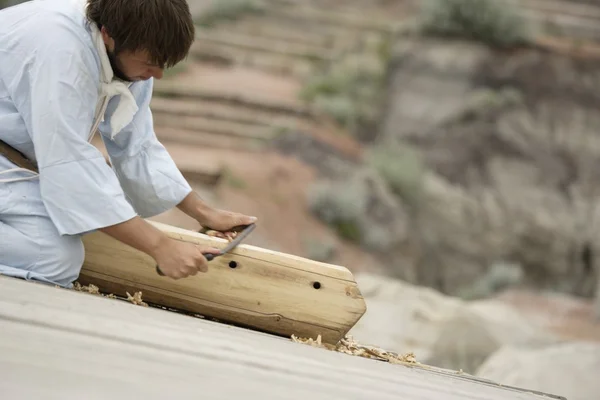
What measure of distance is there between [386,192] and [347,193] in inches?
37.9

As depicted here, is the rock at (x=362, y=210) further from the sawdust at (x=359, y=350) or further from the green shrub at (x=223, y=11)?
the sawdust at (x=359, y=350)

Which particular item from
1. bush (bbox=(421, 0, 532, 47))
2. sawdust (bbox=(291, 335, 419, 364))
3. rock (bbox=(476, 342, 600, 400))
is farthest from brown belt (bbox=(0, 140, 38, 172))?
bush (bbox=(421, 0, 532, 47))

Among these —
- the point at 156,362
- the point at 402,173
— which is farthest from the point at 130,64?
the point at 402,173

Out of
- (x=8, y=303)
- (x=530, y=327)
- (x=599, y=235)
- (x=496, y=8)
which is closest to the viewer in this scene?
(x=8, y=303)

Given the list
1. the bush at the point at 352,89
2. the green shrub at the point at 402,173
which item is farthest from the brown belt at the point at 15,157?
the bush at the point at 352,89

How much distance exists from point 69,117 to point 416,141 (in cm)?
994

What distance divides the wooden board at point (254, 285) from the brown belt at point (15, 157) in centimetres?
27

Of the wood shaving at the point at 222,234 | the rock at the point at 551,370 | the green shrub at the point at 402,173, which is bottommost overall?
the wood shaving at the point at 222,234

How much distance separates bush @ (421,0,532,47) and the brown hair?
1036 centimetres

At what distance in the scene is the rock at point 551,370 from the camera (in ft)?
16.6

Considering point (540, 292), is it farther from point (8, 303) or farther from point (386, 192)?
point (8, 303)

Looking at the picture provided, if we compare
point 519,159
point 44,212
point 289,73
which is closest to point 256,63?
point 289,73

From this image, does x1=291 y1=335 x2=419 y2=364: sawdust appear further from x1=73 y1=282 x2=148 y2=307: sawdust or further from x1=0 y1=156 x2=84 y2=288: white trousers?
x1=0 y1=156 x2=84 y2=288: white trousers

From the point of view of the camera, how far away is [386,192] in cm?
1005
